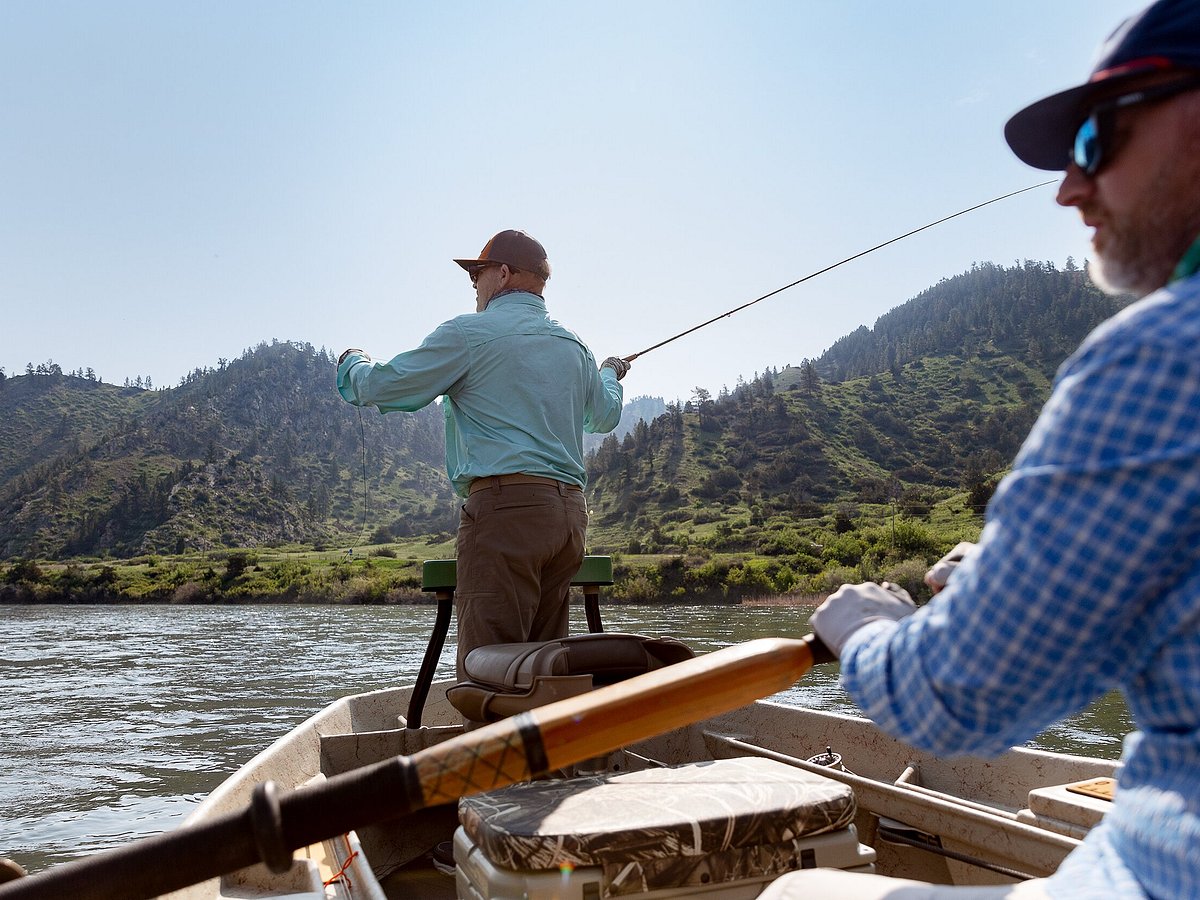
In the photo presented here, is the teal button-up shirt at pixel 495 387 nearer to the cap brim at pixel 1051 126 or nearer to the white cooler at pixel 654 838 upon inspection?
the white cooler at pixel 654 838

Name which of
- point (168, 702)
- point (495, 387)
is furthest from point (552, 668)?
point (168, 702)

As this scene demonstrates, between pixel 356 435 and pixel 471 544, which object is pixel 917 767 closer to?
pixel 471 544

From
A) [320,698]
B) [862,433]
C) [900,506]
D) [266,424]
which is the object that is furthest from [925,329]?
[320,698]

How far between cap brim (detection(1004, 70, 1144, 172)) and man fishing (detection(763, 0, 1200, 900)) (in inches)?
0.9

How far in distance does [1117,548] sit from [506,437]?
346 cm

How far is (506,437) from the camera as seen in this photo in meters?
4.32

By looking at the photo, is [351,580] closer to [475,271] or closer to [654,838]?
[475,271]

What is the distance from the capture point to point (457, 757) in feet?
5.42

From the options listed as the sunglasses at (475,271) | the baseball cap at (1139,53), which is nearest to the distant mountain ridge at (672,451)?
the sunglasses at (475,271)

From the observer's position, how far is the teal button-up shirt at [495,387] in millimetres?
4281

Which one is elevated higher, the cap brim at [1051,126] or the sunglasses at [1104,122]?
the cap brim at [1051,126]

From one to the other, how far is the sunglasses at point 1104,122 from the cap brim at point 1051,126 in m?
0.03

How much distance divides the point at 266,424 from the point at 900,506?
13200 cm

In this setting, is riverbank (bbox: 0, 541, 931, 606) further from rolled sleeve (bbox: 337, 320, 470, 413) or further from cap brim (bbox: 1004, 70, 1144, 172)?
cap brim (bbox: 1004, 70, 1144, 172)
